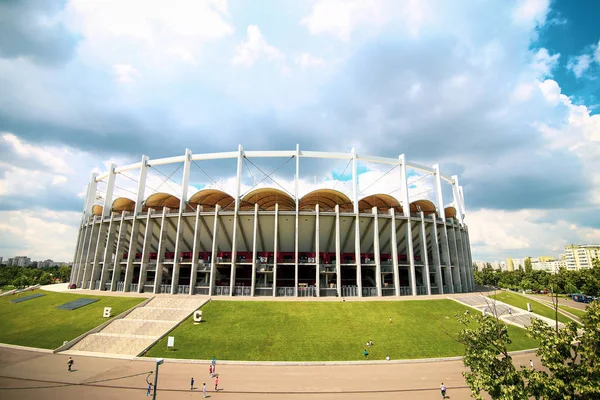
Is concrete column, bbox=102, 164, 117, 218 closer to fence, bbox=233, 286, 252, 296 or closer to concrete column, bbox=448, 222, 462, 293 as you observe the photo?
fence, bbox=233, 286, 252, 296

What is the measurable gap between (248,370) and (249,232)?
81.1ft

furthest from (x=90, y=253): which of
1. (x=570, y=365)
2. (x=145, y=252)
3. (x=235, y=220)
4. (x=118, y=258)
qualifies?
(x=570, y=365)

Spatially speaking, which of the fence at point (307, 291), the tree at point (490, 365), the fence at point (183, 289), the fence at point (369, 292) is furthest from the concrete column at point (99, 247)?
the tree at point (490, 365)

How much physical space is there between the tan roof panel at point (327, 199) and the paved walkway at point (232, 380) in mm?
26021

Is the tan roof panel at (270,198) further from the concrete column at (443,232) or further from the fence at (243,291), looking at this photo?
the concrete column at (443,232)

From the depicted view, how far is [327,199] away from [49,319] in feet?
127

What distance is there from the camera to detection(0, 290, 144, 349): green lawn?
27625 millimetres

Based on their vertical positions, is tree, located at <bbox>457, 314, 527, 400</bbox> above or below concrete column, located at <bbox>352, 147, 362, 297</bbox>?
below

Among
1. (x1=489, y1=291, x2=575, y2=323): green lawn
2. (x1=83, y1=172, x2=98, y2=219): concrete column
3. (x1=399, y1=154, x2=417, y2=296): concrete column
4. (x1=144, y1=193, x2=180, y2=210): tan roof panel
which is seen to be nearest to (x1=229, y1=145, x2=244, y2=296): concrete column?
(x1=144, y1=193, x2=180, y2=210): tan roof panel

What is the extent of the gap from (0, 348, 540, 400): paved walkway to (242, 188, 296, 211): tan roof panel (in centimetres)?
2675

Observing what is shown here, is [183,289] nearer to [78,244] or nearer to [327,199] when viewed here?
[327,199]

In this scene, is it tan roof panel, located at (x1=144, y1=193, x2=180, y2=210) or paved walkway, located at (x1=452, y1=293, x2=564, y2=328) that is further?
tan roof panel, located at (x1=144, y1=193, x2=180, y2=210)

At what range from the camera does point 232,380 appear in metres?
19.3

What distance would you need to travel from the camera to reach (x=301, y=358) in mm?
22953
